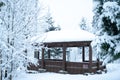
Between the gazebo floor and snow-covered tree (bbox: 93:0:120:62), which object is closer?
snow-covered tree (bbox: 93:0:120:62)

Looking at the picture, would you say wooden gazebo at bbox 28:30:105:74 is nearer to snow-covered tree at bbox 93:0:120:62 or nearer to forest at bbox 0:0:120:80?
snow-covered tree at bbox 93:0:120:62

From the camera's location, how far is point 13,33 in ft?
32.0

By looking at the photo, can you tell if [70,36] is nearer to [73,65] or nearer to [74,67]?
[73,65]

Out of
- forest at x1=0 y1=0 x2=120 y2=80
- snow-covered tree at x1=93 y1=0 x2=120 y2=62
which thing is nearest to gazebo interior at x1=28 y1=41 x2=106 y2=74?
snow-covered tree at x1=93 y1=0 x2=120 y2=62

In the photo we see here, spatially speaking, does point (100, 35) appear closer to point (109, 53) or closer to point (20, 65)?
Answer: point (109, 53)

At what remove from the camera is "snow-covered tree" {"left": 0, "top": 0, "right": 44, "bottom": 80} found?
9.57 metres

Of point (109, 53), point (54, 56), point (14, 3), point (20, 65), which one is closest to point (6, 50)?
point (20, 65)

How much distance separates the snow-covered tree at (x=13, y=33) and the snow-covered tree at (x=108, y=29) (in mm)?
5081

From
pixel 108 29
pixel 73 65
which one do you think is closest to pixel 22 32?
pixel 108 29

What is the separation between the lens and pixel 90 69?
21328 millimetres

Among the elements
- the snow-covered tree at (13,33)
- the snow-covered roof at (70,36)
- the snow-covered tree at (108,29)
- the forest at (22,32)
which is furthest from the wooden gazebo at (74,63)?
the snow-covered tree at (13,33)

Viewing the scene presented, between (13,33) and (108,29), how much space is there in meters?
6.96

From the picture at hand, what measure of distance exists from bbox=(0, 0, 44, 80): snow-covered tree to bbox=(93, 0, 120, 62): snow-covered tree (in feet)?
16.7

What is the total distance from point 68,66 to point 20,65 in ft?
44.2
